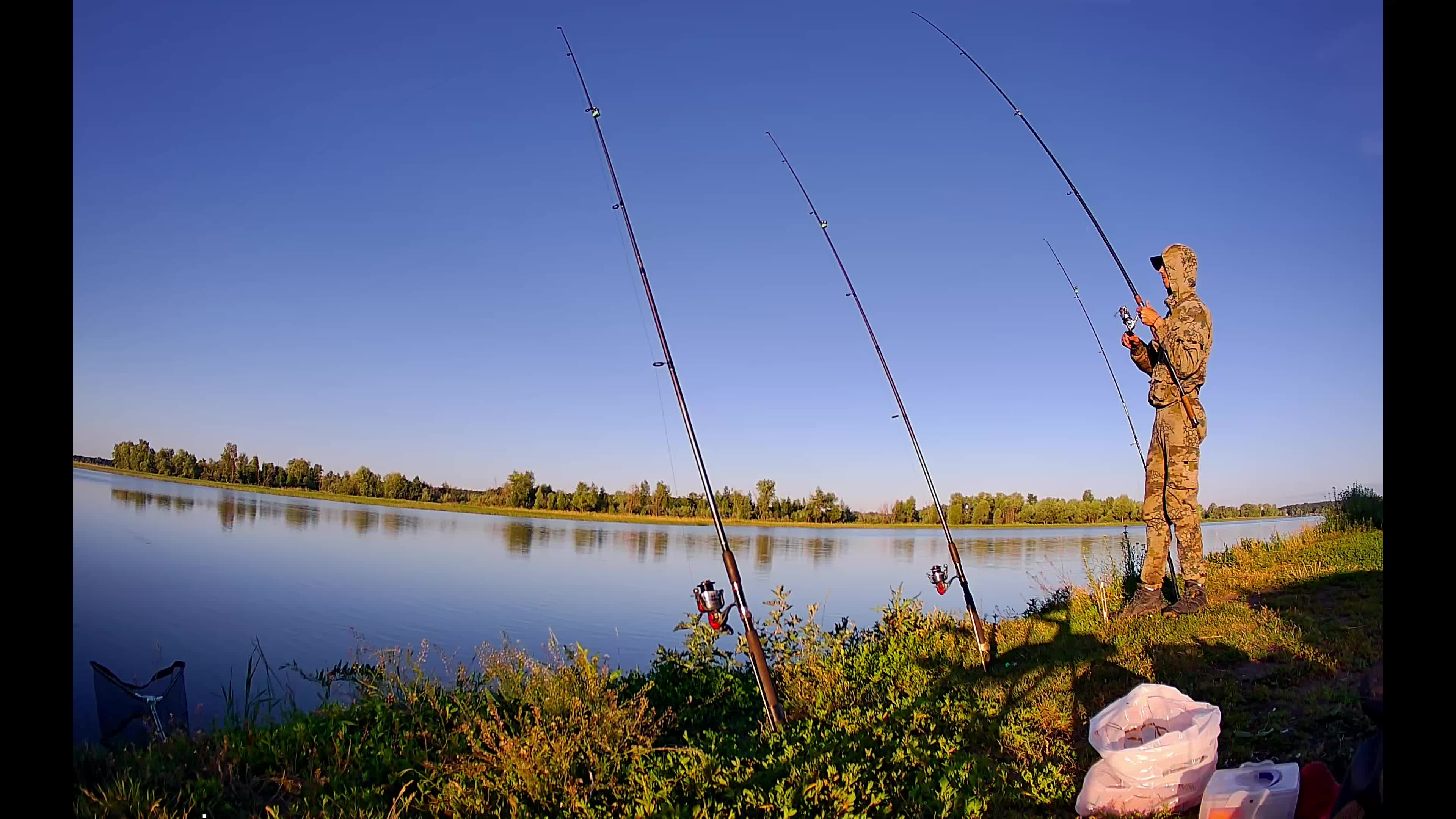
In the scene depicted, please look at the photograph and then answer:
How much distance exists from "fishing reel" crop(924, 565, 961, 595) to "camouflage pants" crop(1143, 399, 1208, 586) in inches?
90.0

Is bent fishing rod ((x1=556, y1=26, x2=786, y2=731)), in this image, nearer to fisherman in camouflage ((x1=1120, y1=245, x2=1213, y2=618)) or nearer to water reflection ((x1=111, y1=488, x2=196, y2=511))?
fisherman in camouflage ((x1=1120, y1=245, x2=1213, y2=618))

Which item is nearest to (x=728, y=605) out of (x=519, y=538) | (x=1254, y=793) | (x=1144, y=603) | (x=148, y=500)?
(x=1254, y=793)

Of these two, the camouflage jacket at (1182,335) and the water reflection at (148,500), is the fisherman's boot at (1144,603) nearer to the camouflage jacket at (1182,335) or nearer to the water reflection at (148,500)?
the camouflage jacket at (1182,335)

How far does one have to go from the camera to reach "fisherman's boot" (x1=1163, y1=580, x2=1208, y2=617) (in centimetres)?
673

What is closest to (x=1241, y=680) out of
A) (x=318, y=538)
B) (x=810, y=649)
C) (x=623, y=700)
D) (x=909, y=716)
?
(x=909, y=716)

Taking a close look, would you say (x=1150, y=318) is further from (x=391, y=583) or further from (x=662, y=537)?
(x=662, y=537)

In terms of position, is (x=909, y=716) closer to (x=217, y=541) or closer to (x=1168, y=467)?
(x=1168, y=467)

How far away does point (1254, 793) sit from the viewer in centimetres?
304

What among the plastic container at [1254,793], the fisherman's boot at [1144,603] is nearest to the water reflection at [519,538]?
the fisherman's boot at [1144,603]

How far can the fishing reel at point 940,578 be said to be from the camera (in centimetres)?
618

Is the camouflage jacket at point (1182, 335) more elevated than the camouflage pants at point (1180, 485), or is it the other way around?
the camouflage jacket at point (1182, 335)

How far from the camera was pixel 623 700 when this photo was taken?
15.5 ft

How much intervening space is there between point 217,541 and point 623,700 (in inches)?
551

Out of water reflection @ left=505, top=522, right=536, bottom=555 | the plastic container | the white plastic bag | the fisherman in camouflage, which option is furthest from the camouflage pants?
water reflection @ left=505, top=522, right=536, bottom=555
